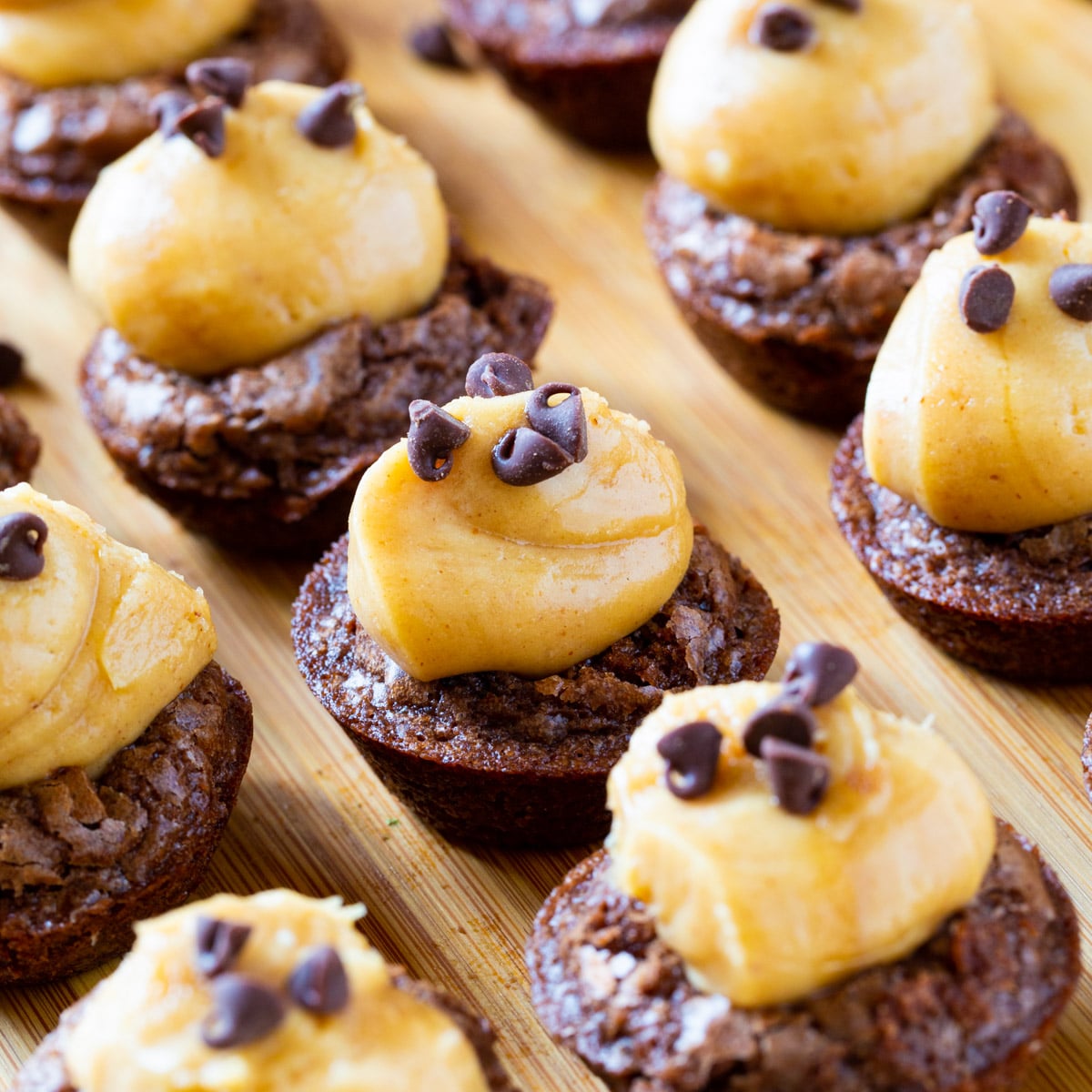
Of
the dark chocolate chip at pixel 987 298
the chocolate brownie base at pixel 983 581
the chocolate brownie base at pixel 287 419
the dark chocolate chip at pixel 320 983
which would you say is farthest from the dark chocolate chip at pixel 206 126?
the dark chocolate chip at pixel 320 983

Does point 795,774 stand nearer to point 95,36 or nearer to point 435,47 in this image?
point 95,36

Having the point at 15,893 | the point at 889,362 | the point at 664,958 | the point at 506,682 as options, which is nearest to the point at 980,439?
the point at 889,362

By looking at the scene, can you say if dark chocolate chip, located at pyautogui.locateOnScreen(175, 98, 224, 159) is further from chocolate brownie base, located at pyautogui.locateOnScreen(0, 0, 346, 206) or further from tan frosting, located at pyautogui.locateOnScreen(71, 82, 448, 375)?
chocolate brownie base, located at pyautogui.locateOnScreen(0, 0, 346, 206)

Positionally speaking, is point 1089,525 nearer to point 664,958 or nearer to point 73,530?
point 664,958

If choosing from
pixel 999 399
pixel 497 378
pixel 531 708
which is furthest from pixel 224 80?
pixel 999 399

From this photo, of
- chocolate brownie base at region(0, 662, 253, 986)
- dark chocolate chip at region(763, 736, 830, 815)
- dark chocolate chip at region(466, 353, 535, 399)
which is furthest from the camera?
dark chocolate chip at region(466, 353, 535, 399)

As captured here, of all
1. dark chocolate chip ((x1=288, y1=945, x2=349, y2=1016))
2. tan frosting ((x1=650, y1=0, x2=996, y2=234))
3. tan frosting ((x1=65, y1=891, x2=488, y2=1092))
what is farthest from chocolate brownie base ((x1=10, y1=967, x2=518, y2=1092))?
tan frosting ((x1=650, y1=0, x2=996, y2=234))
